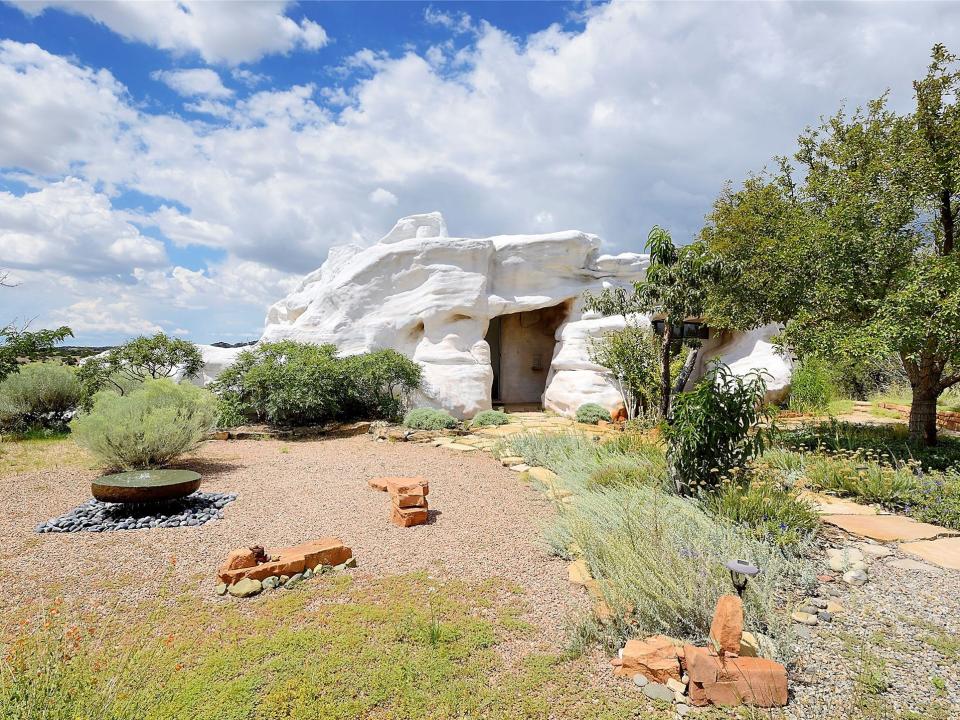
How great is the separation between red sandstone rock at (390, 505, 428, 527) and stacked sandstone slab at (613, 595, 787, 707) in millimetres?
2623

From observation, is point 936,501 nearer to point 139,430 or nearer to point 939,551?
point 939,551

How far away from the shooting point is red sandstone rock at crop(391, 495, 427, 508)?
16.9 ft

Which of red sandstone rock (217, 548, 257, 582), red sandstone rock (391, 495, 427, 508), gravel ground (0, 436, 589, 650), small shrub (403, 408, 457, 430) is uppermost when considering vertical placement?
small shrub (403, 408, 457, 430)

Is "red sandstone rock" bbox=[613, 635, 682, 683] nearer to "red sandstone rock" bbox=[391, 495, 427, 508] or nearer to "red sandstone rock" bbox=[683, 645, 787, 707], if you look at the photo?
"red sandstone rock" bbox=[683, 645, 787, 707]

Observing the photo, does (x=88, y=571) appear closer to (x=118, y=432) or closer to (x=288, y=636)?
(x=288, y=636)

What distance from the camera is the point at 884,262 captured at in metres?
7.43

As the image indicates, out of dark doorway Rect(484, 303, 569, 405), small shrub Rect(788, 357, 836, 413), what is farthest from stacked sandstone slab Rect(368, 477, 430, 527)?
dark doorway Rect(484, 303, 569, 405)

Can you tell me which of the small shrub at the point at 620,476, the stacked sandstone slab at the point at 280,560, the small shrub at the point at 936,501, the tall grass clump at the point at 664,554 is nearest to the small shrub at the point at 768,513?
the tall grass clump at the point at 664,554

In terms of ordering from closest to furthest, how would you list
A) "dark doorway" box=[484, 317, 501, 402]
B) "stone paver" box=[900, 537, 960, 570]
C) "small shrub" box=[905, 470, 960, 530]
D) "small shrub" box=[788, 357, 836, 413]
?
"stone paver" box=[900, 537, 960, 570] < "small shrub" box=[905, 470, 960, 530] < "small shrub" box=[788, 357, 836, 413] < "dark doorway" box=[484, 317, 501, 402]

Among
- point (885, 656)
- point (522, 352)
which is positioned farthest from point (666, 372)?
point (522, 352)

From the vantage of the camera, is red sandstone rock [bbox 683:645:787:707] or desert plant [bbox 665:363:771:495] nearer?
red sandstone rock [bbox 683:645:787:707]

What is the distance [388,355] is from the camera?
11648 millimetres

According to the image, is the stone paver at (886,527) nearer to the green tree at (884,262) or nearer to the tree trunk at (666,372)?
the green tree at (884,262)

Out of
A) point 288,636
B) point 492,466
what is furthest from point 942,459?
point 288,636
